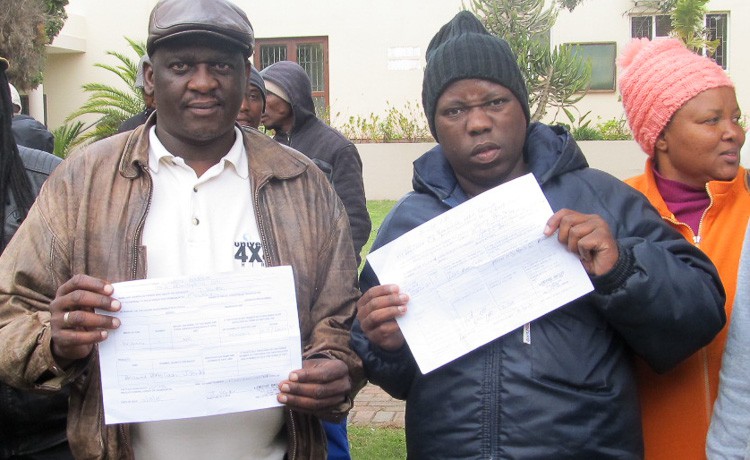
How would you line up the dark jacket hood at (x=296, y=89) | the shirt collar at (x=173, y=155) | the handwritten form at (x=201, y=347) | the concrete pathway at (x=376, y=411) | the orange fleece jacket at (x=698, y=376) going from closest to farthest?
the handwritten form at (x=201, y=347) < the shirt collar at (x=173, y=155) < the orange fleece jacket at (x=698, y=376) < the dark jacket hood at (x=296, y=89) < the concrete pathway at (x=376, y=411)

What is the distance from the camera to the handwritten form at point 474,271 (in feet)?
7.45

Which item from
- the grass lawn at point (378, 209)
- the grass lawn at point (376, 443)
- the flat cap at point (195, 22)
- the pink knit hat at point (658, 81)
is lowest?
the grass lawn at point (376, 443)

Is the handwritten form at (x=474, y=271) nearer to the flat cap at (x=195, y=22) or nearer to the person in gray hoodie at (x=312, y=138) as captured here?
the flat cap at (x=195, y=22)

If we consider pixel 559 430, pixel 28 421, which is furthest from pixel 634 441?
pixel 28 421

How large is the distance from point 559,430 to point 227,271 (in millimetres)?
927

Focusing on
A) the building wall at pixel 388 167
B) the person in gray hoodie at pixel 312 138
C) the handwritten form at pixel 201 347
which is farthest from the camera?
the building wall at pixel 388 167

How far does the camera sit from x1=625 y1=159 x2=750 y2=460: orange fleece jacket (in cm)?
249

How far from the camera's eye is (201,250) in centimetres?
226

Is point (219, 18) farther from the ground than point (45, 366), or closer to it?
farther from the ground

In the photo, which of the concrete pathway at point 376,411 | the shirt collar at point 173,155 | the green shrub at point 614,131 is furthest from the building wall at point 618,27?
the shirt collar at point 173,155

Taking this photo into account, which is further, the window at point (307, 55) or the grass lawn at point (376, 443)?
the window at point (307, 55)

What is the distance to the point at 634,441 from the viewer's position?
2.32m

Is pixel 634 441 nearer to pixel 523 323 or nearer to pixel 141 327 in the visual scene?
pixel 523 323

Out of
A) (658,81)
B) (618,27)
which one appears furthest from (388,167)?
(658,81)
